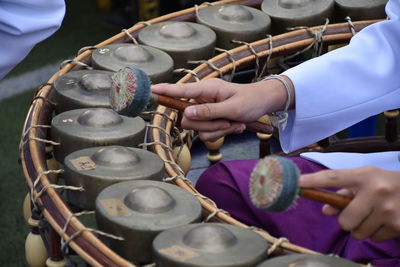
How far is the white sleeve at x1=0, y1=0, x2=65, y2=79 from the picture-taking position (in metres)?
1.58

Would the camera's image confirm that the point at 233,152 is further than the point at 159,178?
Yes

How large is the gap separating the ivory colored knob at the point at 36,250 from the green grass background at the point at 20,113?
2.95ft

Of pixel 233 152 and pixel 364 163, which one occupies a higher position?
pixel 364 163

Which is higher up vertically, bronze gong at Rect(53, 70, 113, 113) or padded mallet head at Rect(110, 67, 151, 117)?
padded mallet head at Rect(110, 67, 151, 117)

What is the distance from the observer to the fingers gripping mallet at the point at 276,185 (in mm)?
900

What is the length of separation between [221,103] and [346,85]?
0.84ft

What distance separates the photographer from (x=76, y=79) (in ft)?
4.83

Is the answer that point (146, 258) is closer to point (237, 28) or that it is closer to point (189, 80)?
point (189, 80)

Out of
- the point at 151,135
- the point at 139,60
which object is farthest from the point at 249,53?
the point at 151,135

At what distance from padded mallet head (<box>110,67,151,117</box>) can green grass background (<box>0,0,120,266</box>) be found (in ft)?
4.02

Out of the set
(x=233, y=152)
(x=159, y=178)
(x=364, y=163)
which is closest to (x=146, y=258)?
(x=159, y=178)

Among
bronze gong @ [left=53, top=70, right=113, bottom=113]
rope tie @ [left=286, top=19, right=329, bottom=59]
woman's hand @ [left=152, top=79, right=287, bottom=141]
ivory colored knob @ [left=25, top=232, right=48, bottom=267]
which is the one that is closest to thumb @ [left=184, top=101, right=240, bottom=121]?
woman's hand @ [left=152, top=79, right=287, bottom=141]

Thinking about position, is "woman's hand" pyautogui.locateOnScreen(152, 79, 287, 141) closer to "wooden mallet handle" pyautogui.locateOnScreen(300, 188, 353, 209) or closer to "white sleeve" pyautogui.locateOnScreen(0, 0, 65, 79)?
Result: "wooden mallet handle" pyautogui.locateOnScreen(300, 188, 353, 209)

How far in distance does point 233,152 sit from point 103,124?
1402mm
